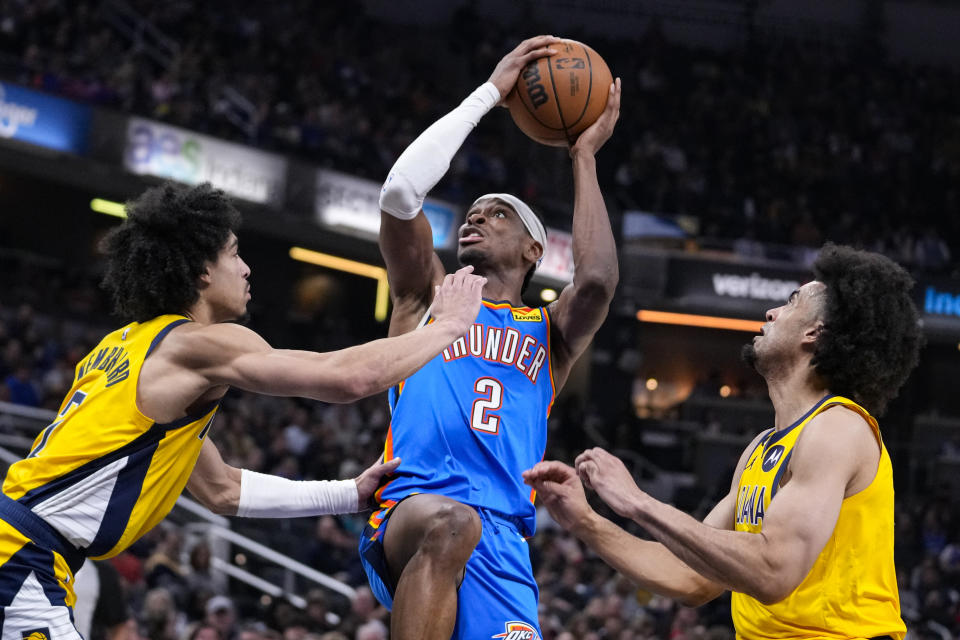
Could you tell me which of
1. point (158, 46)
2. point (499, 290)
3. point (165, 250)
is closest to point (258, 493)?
point (165, 250)

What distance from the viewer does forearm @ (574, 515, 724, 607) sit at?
392 cm

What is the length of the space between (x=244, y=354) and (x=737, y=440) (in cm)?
1767

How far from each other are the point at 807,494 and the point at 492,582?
1.32 meters

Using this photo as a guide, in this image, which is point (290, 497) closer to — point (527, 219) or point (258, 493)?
point (258, 493)

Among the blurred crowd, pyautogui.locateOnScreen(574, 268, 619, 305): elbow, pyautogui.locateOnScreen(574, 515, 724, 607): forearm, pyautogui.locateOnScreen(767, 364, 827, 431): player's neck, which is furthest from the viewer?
the blurred crowd

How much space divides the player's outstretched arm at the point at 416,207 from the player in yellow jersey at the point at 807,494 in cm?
121

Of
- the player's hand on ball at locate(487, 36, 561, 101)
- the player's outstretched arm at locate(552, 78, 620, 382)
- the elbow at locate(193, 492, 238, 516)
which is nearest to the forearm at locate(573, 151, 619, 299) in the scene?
the player's outstretched arm at locate(552, 78, 620, 382)

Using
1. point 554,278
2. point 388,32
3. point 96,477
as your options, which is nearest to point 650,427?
point 554,278

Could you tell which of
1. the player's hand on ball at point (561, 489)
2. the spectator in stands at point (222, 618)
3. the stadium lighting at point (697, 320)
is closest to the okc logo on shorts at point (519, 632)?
the player's hand on ball at point (561, 489)

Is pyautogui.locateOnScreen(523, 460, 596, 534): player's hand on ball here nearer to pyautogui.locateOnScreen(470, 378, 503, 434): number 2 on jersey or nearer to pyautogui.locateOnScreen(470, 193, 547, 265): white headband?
pyautogui.locateOnScreen(470, 378, 503, 434): number 2 on jersey

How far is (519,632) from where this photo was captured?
4.12 m

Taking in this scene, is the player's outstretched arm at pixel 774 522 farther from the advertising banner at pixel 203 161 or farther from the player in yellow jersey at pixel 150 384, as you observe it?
the advertising banner at pixel 203 161

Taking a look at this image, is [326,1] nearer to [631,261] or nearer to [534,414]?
[631,261]

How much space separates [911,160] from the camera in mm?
24250
